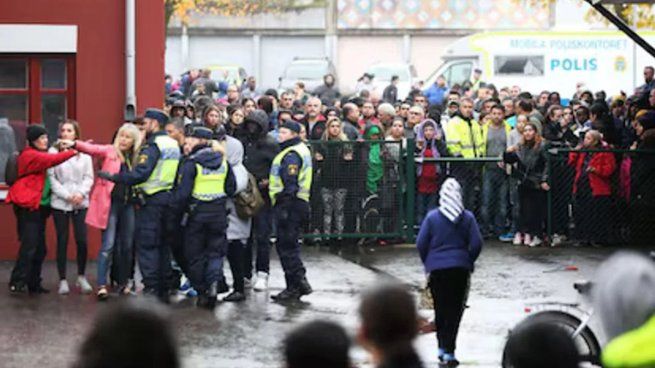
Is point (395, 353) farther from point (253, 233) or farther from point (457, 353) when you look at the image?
point (253, 233)

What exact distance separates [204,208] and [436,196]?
6.20m

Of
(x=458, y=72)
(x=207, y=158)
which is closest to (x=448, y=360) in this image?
(x=207, y=158)

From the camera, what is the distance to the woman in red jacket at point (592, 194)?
1969cm

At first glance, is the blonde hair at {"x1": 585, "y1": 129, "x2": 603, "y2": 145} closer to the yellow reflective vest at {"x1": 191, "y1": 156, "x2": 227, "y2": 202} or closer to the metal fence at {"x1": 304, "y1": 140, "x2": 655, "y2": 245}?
the metal fence at {"x1": 304, "y1": 140, "x2": 655, "y2": 245}

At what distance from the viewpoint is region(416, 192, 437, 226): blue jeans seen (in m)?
20.0

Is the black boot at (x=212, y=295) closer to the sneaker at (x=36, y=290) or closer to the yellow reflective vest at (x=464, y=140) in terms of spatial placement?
the sneaker at (x=36, y=290)

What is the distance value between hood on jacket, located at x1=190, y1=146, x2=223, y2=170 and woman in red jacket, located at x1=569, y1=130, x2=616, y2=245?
6.72 meters

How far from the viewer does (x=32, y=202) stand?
15.2 meters

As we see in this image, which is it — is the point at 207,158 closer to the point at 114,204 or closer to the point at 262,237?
the point at 114,204

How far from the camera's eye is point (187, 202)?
14.5m

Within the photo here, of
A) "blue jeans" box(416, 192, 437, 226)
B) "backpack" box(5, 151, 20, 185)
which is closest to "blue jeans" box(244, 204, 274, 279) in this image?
"backpack" box(5, 151, 20, 185)

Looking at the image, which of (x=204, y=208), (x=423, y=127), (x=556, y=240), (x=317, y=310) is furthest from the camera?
(x=423, y=127)

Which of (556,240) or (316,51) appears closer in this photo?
(556,240)

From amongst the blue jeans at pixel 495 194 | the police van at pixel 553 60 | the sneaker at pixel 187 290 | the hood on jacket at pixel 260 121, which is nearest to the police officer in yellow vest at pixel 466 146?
the blue jeans at pixel 495 194
